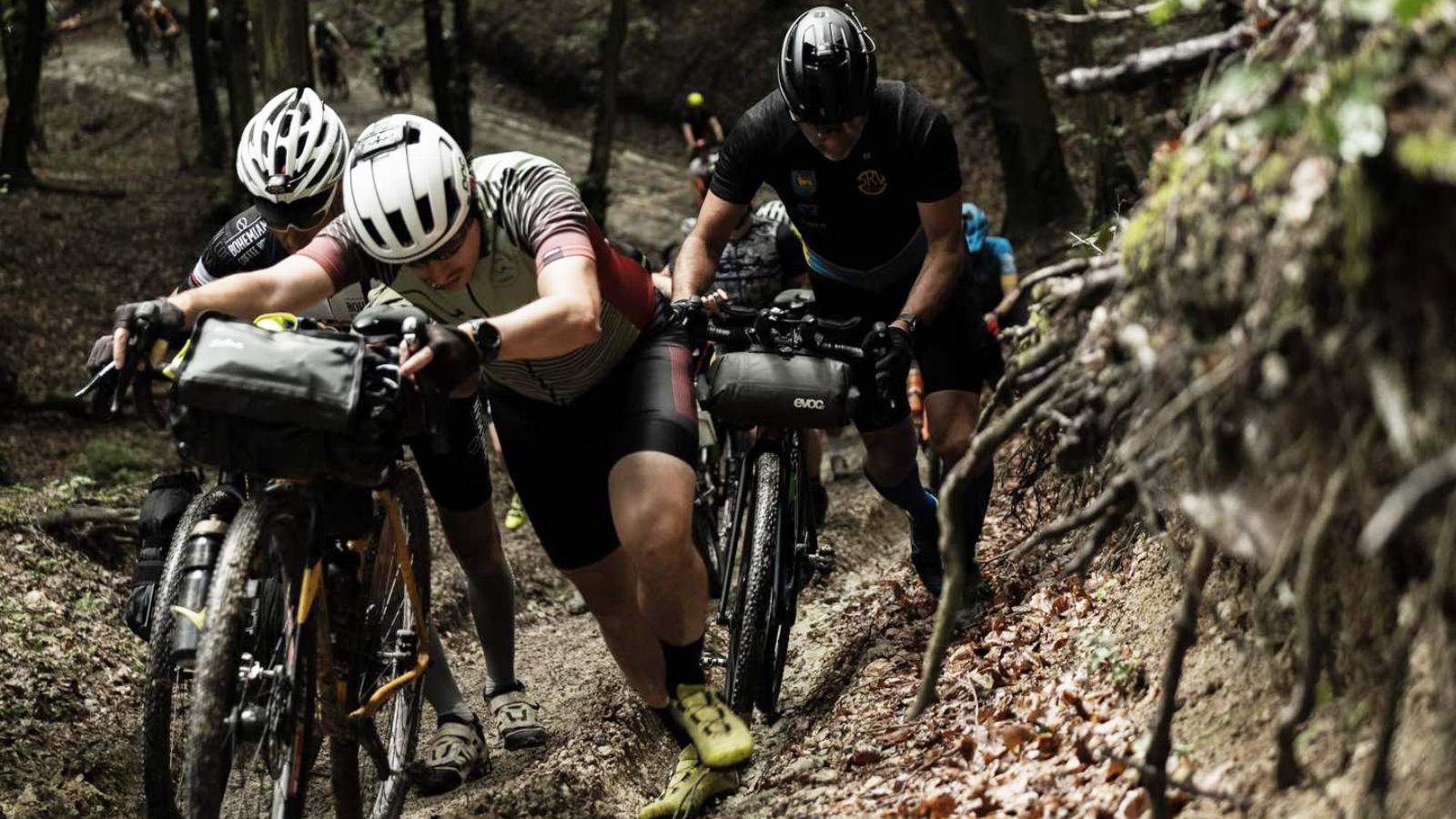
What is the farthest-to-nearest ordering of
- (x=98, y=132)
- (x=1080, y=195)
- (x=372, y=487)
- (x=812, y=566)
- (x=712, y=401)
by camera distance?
(x=98, y=132) < (x=1080, y=195) < (x=812, y=566) < (x=712, y=401) < (x=372, y=487)

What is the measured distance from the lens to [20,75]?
20922mm

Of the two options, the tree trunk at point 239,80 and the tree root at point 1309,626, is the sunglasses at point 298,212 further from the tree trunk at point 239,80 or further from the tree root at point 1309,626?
the tree trunk at point 239,80

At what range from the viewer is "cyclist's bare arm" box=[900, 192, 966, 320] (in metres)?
6.03

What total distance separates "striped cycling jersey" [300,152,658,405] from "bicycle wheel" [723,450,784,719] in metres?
1.02

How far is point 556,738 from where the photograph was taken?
20.0 ft

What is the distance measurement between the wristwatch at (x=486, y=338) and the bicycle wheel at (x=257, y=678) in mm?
754

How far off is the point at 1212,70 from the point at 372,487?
9.12 ft

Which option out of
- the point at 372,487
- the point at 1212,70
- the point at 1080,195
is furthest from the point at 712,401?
the point at 1080,195

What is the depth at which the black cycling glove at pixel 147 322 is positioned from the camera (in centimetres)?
441

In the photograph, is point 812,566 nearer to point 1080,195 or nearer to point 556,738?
point 556,738

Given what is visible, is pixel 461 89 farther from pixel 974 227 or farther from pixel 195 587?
pixel 195 587

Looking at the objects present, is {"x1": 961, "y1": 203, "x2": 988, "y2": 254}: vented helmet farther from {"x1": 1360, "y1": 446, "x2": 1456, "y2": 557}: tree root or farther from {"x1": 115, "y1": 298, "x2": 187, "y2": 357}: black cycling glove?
Result: {"x1": 1360, "y1": 446, "x2": 1456, "y2": 557}: tree root

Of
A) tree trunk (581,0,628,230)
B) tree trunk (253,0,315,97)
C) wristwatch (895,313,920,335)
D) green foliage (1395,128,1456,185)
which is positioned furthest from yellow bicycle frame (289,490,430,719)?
tree trunk (581,0,628,230)

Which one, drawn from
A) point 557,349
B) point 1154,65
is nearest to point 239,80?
point 557,349
